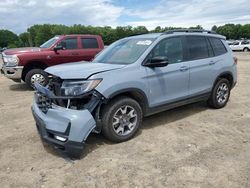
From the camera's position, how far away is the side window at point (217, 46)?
6586 mm

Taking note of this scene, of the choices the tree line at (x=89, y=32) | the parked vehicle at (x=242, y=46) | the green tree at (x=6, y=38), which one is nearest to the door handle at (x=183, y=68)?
the parked vehicle at (x=242, y=46)

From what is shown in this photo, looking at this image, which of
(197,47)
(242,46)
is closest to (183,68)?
(197,47)

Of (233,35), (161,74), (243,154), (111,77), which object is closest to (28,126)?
(111,77)

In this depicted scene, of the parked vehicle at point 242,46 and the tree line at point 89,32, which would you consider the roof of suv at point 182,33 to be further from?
the tree line at point 89,32

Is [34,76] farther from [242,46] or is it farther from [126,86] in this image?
[242,46]

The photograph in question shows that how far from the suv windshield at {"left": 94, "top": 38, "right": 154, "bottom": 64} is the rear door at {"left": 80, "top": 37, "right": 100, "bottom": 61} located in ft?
16.6

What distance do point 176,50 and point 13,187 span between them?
12.2 feet

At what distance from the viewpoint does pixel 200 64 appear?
6.06m

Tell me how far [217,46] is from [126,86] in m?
3.00

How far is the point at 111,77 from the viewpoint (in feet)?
15.1

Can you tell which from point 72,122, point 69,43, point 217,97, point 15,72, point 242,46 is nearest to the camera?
point 72,122

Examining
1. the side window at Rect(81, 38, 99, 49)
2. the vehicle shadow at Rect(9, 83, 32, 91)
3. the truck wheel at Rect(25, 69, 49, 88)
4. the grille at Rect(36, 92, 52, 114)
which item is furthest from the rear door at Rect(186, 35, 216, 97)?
the vehicle shadow at Rect(9, 83, 32, 91)

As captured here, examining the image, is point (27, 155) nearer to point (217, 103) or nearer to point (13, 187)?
point (13, 187)

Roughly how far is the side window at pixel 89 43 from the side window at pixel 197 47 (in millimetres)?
5767
